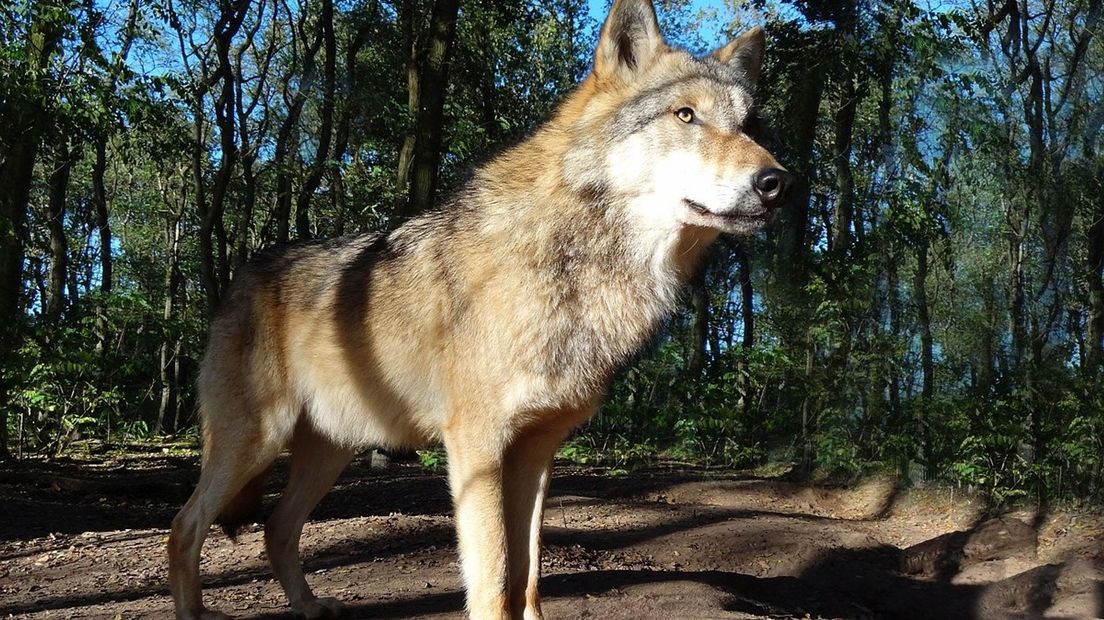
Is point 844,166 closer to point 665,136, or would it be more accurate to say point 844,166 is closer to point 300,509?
point 665,136

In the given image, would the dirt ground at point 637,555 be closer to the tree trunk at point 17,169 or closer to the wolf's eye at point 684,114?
the tree trunk at point 17,169

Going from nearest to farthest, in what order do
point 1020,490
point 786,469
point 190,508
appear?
point 190,508 < point 1020,490 < point 786,469

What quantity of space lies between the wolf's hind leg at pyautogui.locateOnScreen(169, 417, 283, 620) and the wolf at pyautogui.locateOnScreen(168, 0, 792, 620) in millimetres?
10

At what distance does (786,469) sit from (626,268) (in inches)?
Answer: 349

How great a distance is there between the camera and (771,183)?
351cm

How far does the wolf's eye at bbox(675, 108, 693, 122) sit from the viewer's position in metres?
3.90

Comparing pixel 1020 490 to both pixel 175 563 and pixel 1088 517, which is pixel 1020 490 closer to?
pixel 1088 517

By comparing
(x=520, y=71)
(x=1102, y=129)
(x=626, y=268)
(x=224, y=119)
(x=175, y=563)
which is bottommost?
(x=175, y=563)

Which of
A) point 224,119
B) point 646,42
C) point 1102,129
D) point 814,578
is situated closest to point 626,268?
point 646,42

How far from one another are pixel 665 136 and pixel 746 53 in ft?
3.45

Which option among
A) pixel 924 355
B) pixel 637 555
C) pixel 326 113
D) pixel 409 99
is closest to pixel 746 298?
pixel 924 355

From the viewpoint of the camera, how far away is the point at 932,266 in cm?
993

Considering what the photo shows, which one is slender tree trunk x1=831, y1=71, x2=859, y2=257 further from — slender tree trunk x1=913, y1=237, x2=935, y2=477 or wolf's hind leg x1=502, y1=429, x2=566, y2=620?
wolf's hind leg x1=502, y1=429, x2=566, y2=620

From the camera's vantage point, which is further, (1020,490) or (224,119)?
(224,119)
